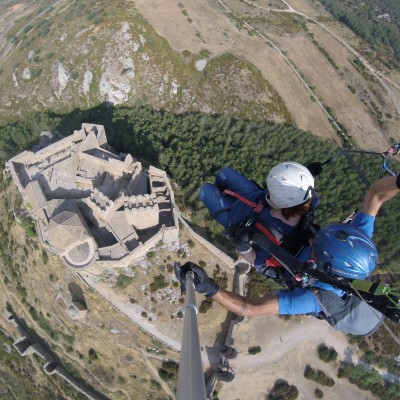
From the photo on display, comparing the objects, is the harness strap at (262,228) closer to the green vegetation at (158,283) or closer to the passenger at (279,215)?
the passenger at (279,215)

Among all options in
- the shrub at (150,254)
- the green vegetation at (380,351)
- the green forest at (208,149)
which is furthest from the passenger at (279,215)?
the green vegetation at (380,351)

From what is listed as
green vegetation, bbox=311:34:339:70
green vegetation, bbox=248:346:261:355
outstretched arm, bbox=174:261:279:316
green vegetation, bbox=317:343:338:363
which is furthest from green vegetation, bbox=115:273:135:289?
green vegetation, bbox=311:34:339:70

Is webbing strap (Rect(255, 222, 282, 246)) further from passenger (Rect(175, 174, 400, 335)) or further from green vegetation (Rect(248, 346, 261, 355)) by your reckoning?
green vegetation (Rect(248, 346, 261, 355))

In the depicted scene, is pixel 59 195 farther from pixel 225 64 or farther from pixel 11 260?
pixel 225 64

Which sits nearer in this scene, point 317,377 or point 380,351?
point 317,377

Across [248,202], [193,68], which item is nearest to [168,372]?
[248,202]

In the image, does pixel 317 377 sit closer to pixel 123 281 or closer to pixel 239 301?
pixel 123 281
